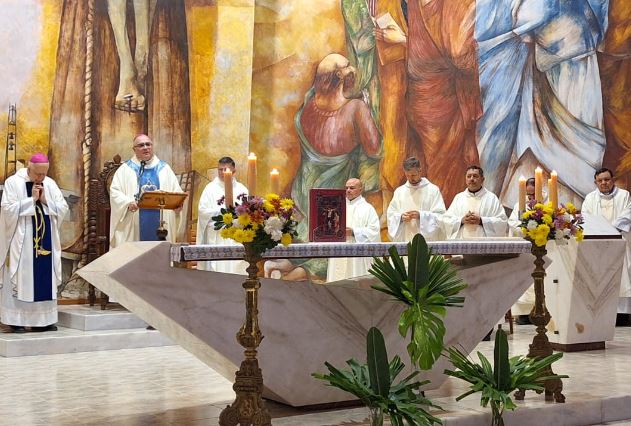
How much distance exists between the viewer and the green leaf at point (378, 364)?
5066 millimetres

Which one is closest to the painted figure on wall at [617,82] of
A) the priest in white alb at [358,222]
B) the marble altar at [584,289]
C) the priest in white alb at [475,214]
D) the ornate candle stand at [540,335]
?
the priest in white alb at [475,214]

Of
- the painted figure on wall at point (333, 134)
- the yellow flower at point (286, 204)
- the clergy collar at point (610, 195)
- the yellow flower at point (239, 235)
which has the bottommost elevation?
the yellow flower at point (239, 235)

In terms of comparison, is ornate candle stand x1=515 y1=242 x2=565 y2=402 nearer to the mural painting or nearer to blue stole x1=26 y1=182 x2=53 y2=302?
blue stole x1=26 y1=182 x2=53 y2=302

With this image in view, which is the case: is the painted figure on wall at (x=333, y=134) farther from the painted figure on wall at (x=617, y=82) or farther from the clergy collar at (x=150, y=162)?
the painted figure on wall at (x=617, y=82)

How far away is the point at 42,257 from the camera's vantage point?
9.74 metres

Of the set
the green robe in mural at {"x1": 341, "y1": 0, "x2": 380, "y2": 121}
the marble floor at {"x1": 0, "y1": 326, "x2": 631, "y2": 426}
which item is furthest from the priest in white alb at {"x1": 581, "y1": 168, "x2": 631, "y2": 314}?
the marble floor at {"x1": 0, "y1": 326, "x2": 631, "y2": 426}

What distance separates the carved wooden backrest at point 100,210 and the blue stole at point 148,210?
2.66ft

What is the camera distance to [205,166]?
473 inches

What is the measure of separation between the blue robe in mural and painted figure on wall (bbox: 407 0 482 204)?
0.57 feet

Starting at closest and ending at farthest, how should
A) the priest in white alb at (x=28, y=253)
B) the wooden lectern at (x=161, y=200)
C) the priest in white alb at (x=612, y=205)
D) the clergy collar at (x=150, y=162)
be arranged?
1. the wooden lectern at (x=161, y=200)
2. the priest in white alb at (x=28, y=253)
3. the clergy collar at (x=150, y=162)
4. the priest in white alb at (x=612, y=205)

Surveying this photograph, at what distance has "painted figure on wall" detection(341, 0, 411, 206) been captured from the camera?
13.8 meters

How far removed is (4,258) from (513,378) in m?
6.15

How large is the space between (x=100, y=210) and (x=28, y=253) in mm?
1409

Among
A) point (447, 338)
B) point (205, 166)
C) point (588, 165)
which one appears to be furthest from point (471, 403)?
point (588, 165)
